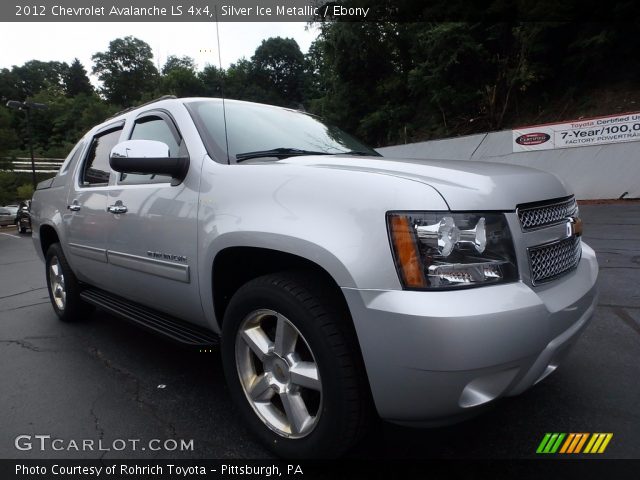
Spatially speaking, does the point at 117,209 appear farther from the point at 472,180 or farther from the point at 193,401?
the point at 472,180

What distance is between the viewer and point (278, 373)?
73.5 inches

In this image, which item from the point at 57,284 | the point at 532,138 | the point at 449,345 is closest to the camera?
the point at 449,345

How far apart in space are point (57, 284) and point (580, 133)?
1347 cm

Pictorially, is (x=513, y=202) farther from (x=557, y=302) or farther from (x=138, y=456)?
(x=138, y=456)

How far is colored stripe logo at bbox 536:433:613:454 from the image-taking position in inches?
72.2

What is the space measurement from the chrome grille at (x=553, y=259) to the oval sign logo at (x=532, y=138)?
41.3 feet

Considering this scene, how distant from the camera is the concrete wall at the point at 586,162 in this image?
11602 millimetres

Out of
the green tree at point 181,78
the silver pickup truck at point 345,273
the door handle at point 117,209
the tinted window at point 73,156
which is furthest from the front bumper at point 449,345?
the tinted window at point 73,156

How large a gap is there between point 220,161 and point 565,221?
1.66 m

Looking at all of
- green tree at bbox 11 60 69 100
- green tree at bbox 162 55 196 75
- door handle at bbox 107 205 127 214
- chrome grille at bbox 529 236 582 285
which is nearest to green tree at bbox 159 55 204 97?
green tree at bbox 162 55 196 75

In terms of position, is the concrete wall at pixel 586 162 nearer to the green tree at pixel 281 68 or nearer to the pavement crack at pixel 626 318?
the green tree at pixel 281 68

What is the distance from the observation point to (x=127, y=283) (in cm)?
279

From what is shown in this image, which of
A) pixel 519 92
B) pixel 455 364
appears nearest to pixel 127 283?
pixel 455 364

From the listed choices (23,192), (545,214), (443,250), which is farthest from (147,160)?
(23,192)
